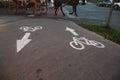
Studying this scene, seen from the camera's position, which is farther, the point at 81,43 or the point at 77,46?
the point at 81,43

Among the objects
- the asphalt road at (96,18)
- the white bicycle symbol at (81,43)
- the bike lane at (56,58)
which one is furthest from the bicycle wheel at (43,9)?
the white bicycle symbol at (81,43)

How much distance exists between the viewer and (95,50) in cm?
966

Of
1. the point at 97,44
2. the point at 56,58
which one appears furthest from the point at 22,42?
the point at 97,44

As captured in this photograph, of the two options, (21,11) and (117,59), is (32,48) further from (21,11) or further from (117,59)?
(21,11)

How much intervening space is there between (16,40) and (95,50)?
3272 millimetres

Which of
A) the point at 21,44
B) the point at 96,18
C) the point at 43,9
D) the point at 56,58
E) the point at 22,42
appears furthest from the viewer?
the point at 43,9

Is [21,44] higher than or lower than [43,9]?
higher

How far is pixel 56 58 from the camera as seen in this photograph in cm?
830

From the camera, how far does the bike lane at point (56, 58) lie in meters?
6.90

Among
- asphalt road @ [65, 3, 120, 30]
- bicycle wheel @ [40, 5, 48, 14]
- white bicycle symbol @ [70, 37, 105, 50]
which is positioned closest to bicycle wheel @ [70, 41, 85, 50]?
white bicycle symbol @ [70, 37, 105, 50]

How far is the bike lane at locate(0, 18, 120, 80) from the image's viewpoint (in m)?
6.90

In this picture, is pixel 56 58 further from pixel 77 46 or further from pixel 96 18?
pixel 96 18

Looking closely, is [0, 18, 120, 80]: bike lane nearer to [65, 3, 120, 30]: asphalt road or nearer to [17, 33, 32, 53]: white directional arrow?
[17, 33, 32, 53]: white directional arrow

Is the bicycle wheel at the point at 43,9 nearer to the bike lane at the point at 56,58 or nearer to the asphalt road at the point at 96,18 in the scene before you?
the asphalt road at the point at 96,18
